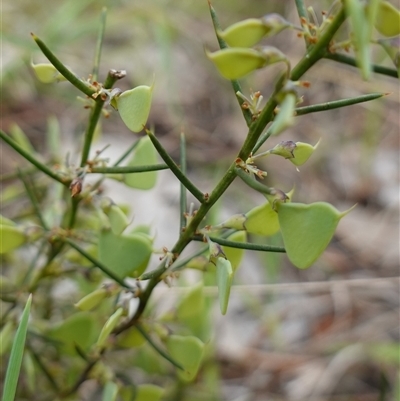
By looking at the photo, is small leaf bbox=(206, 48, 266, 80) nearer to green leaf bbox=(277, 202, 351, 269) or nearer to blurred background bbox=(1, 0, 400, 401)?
green leaf bbox=(277, 202, 351, 269)

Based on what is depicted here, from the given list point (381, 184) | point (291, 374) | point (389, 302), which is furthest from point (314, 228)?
point (381, 184)

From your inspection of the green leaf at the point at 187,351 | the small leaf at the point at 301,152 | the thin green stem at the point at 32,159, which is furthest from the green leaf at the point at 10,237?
the small leaf at the point at 301,152

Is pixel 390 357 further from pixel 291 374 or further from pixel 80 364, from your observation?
pixel 80 364

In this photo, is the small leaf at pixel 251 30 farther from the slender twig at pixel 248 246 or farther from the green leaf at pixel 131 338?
the green leaf at pixel 131 338

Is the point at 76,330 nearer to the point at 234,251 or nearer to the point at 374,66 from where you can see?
the point at 234,251

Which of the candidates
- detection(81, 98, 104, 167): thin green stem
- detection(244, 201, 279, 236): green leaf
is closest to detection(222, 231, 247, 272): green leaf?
detection(244, 201, 279, 236): green leaf

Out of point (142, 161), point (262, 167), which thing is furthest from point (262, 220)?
point (262, 167)
